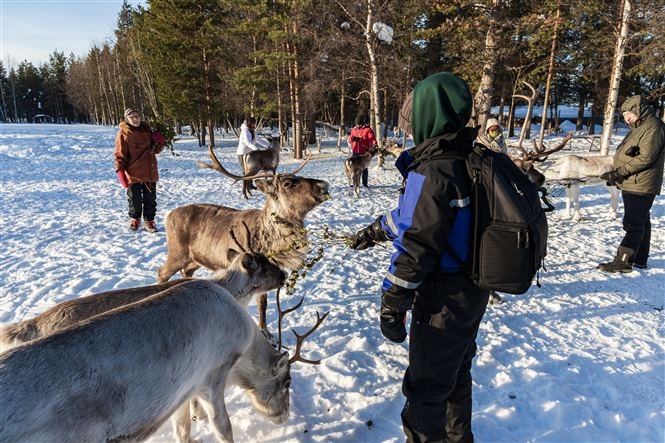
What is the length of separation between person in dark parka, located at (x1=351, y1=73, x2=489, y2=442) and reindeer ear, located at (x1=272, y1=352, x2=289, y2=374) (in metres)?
0.83

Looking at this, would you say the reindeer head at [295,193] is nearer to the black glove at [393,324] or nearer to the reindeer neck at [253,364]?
the reindeer neck at [253,364]

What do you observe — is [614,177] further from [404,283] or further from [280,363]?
[280,363]

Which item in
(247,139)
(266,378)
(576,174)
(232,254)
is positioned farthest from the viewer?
(247,139)

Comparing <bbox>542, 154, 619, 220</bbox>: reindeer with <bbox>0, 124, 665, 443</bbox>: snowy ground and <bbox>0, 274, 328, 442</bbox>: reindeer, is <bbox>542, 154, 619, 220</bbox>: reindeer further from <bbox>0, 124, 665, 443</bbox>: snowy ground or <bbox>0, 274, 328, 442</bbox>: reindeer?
<bbox>0, 274, 328, 442</bbox>: reindeer

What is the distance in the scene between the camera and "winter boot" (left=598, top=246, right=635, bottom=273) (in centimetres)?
544

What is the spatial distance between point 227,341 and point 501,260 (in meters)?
1.59

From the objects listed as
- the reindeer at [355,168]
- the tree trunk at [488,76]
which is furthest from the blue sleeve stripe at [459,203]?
the tree trunk at [488,76]

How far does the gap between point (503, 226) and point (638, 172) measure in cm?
491

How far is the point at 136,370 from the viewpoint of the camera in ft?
5.62

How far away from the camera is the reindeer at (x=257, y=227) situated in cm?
404

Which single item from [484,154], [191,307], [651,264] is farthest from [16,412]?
[651,264]

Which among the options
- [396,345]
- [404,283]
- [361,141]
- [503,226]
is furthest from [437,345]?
[361,141]

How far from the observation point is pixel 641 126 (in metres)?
5.26

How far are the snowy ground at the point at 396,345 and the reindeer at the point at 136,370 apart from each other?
60cm
